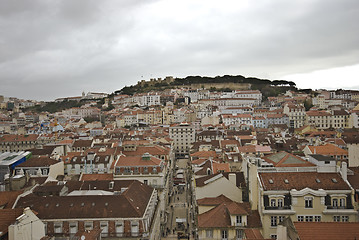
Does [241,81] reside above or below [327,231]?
above

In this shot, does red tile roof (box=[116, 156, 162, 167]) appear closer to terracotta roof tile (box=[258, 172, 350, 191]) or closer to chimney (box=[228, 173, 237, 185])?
chimney (box=[228, 173, 237, 185])

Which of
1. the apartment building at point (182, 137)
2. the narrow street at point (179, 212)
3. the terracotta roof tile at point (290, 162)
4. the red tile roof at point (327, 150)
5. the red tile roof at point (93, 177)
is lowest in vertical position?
the narrow street at point (179, 212)

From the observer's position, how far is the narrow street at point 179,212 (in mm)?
32325

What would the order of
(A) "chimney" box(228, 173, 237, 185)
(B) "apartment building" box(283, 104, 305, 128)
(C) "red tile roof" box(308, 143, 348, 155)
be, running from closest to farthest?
1. (A) "chimney" box(228, 173, 237, 185)
2. (C) "red tile roof" box(308, 143, 348, 155)
3. (B) "apartment building" box(283, 104, 305, 128)

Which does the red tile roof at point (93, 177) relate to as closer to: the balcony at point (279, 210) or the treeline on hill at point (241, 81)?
the balcony at point (279, 210)

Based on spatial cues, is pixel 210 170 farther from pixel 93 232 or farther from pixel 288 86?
pixel 288 86

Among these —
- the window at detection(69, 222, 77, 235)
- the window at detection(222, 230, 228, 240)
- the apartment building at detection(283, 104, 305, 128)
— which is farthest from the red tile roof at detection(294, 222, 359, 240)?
the apartment building at detection(283, 104, 305, 128)

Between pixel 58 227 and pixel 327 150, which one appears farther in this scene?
pixel 327 150

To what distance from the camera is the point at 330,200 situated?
2186 cm

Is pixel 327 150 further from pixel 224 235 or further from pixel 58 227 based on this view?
pixel 58 227

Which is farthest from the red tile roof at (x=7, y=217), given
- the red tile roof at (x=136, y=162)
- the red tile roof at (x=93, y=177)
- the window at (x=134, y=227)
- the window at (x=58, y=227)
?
the red tile roof at (x=136, y=162)

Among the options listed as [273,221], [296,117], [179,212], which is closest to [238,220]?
[273,221]

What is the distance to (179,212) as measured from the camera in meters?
38.6

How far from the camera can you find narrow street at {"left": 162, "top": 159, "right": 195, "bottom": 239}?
32325 mm
